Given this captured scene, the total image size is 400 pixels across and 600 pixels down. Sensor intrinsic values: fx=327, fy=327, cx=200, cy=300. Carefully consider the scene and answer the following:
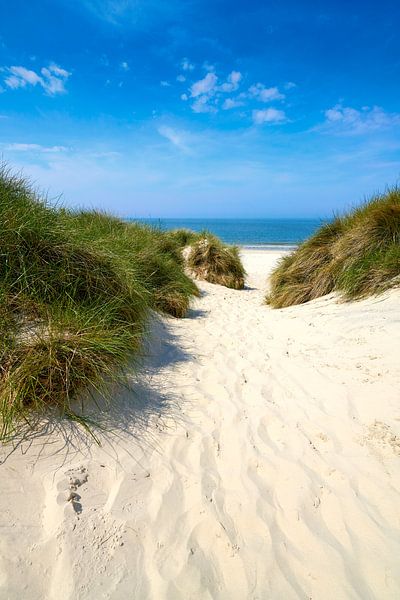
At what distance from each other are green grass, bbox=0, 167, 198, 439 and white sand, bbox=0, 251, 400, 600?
0.88 ft

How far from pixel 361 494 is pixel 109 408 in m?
1.75

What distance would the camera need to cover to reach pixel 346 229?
704 centimetres

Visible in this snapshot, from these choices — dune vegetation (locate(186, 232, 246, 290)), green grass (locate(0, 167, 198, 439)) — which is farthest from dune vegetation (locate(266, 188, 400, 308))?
green grass (locate(0, 167, 198, 439))

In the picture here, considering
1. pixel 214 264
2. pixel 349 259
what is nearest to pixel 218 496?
pixel 349 259

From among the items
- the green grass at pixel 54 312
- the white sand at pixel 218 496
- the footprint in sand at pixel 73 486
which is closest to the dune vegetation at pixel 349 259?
the white sand at pixel 218 496

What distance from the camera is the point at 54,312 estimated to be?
112 inches

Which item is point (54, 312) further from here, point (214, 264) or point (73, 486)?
point (214, 264)

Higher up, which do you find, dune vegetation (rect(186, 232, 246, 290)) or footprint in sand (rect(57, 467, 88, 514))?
dune vegetation (rect(186, 232, 246, 290))

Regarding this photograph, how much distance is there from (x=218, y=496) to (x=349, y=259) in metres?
4.99

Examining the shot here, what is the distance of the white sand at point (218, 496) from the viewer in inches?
58.3

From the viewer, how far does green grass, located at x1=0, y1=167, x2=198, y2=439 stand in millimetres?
2211

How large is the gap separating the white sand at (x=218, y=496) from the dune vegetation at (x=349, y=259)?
2191 millimetres

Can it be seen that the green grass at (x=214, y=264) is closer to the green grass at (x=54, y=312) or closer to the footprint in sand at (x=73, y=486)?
the green grass at (x=54, y=312)

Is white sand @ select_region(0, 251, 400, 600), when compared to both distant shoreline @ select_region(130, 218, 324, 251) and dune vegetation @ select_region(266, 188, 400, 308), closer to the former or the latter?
dune vegetation @ select_region(266, 188, 400, 308)
